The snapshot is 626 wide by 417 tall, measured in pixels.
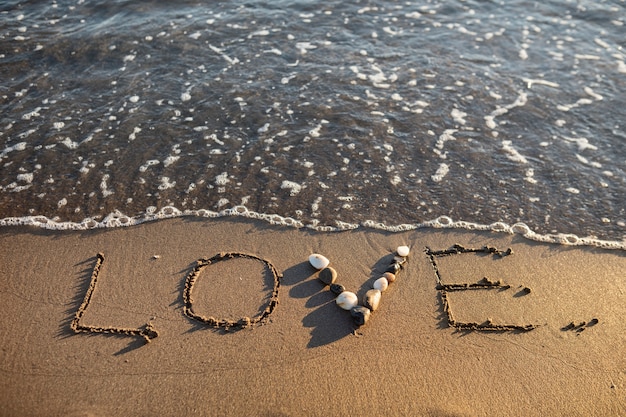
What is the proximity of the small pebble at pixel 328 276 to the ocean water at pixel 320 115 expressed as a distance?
2.11 ft

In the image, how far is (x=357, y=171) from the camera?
16.5ft

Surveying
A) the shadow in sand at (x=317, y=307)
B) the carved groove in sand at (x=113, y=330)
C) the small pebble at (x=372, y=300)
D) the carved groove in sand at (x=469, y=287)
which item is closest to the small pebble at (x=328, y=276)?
the shadow in sand at (x=317, y=307)

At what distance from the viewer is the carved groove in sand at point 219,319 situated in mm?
3537

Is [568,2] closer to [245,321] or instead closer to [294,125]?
[294,125]

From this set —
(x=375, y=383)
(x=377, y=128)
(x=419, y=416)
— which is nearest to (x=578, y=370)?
(x=419, y=416)

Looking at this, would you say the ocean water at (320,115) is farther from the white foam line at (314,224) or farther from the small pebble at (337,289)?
the small pebble at (337,289)

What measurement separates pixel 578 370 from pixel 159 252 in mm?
3401

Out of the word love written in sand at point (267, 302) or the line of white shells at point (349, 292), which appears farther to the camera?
the line of white shells at point (349, 292)

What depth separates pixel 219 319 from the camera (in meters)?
3.58

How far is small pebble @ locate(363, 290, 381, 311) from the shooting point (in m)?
3.60

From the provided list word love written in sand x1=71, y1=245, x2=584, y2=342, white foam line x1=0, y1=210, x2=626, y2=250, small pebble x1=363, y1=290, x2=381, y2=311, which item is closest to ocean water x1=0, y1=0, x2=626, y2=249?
white foam line x1=0, y1=210, x2=626, y2=250

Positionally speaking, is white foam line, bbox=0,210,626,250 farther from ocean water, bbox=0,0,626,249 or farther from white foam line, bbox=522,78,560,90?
white foam line, bbox=522,78,560,90

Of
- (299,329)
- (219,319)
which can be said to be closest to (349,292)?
(299,329)

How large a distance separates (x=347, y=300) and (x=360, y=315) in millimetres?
169
